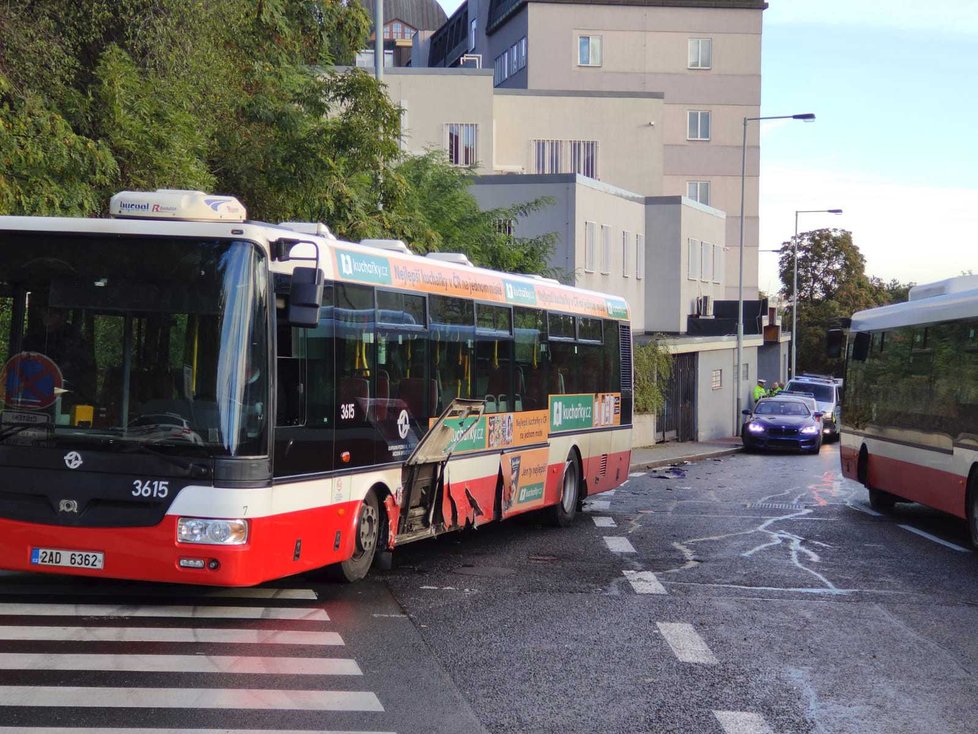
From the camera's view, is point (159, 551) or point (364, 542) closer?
point (159, 551)

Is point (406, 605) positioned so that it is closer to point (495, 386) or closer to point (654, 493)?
point (495, 386)

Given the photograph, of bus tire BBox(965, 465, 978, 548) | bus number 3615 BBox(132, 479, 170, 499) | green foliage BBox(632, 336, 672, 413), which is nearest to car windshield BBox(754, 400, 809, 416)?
green foliage BBox(632, 336, 672, 413)

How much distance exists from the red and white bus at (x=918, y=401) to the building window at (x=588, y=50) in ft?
169

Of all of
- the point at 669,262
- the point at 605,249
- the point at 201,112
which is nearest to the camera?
the point at 201,112

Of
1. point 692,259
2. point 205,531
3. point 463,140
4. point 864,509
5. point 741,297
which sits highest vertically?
point 463,140

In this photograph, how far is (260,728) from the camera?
700 cm

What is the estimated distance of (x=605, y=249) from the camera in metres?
47.8

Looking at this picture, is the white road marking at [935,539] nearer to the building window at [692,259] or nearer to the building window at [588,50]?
the building window at [692,259]

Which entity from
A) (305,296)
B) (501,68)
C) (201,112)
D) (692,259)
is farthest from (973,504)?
(501,68)

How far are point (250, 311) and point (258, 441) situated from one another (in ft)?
2.93

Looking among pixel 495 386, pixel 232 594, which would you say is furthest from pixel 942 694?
pixel 495 386

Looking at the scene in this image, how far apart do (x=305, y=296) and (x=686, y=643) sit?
139 inches

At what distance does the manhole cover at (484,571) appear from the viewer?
42.3 feet

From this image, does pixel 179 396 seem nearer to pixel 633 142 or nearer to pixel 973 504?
pixel 973 504
